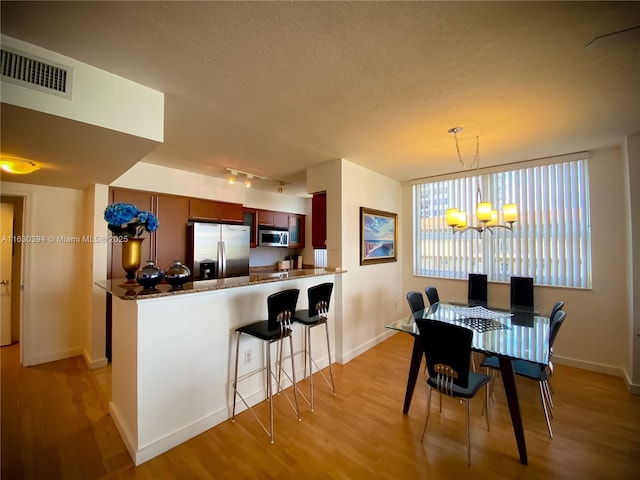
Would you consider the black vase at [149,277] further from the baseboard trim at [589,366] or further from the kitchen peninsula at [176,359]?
the baseboard trim at [589,366]

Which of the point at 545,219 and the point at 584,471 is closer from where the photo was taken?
the point at 584,471

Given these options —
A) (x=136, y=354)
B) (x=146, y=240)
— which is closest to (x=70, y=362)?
(x=146, y=240)

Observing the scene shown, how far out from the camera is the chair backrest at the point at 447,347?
1.64 meters

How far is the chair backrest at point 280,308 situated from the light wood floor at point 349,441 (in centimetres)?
84

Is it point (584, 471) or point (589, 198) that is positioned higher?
point (589, 198)

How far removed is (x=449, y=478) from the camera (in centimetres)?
161

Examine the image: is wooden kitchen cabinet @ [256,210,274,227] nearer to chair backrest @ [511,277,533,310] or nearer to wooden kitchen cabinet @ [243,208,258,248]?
wooden kitchen cabinet @ [243,208,258,248]

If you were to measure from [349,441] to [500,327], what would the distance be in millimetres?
1591

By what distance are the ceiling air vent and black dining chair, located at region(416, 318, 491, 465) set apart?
8.42ft

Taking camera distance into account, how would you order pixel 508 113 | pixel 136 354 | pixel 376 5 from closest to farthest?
pixel 376 5
pixel 136 354
pixel 508 113

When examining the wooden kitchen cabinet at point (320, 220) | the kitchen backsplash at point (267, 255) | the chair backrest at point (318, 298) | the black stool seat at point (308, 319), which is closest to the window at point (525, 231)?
the wooden kitchen cabinet at point (320, 220)

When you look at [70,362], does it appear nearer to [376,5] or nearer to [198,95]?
[198,95]

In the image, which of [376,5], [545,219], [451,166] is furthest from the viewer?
[451,166]

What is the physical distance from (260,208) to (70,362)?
11.2ft
